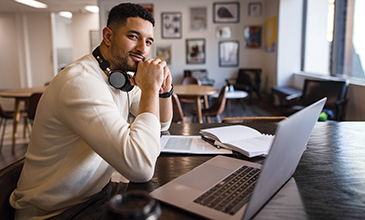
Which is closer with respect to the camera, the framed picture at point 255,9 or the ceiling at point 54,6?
the ceiling at point 54,6

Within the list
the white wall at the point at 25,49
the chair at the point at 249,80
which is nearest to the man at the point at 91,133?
the chair at the point at 249,80

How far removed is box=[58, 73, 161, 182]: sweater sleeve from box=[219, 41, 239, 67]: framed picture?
294 inches

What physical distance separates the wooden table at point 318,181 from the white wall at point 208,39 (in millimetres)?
6902

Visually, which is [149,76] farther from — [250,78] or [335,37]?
[250,78]

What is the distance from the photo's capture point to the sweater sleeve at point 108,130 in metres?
0.93

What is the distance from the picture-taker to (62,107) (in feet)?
3.33

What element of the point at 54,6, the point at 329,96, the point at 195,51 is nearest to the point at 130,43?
the point at 329,96

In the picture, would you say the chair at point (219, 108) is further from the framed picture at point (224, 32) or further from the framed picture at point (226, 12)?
the framed picture at point (226, 12)

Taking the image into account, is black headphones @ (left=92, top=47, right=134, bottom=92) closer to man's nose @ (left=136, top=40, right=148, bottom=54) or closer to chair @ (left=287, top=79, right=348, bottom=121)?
man's nose @ (left=136, top=40, right=148, bottom=54)

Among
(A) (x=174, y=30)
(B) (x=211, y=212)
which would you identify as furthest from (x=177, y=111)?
(A) (x=174, y=30)

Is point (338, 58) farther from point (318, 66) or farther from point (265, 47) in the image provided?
point (265, 47)

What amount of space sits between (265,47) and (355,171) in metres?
7.43

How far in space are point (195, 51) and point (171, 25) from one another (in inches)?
36.5

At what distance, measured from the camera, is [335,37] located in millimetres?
5262
